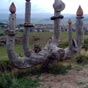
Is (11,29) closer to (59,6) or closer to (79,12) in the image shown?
(59,6)

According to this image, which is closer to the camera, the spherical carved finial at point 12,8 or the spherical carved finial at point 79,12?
the spherical carved finial at point 12,8

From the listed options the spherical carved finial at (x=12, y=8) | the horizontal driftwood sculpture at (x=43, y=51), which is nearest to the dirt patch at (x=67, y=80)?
the horizontal driftwood sculpture at (x=43, y=51)

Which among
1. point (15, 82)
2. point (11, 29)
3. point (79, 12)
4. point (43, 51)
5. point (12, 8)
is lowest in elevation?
point (15, 82)

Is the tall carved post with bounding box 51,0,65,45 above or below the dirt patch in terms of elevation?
above

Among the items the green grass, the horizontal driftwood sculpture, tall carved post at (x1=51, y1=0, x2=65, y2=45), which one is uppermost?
tall carved post at (x1=51, y1=0, x2=65, y2=45)

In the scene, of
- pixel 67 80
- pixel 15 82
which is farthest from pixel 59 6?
pixel 15 82

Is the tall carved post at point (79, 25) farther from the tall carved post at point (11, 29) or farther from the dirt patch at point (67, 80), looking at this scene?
the tall carved post at point (11, 29)

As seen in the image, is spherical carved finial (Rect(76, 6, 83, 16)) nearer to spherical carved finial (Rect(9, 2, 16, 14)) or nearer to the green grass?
spherical carved finial (Rect(9, 2, 16, 14))

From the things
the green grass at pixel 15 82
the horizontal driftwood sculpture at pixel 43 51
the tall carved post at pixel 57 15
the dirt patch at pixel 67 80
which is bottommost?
the dirt patch at pixel 67 80

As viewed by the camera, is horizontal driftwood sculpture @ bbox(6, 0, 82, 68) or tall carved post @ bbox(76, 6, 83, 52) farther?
tall carved post @ bbox(76, 6, 83, 52)

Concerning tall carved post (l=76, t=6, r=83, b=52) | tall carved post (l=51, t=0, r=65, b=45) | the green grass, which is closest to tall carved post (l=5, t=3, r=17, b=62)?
the green grass

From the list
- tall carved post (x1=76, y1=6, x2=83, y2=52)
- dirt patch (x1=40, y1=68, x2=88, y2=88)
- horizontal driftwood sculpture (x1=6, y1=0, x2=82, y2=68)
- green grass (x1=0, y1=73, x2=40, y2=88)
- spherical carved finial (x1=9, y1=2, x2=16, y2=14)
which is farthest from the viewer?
tall carved post (x1=76, y1=6, x2=83, y2=52)

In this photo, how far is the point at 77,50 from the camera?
1333cm

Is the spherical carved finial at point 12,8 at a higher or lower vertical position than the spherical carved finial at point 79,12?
higher
